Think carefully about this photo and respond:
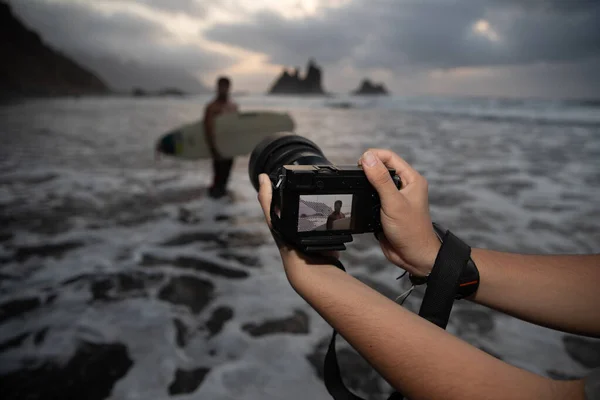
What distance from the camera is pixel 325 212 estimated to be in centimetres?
98

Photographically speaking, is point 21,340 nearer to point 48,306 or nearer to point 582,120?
Answer: point 48,306

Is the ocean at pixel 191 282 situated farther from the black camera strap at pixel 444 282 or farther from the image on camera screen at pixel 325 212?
the image on camera screen at pixel 325 212

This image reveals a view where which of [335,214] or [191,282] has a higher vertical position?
[335,214]

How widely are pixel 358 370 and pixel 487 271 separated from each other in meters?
1.54

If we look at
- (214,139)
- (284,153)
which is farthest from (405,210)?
(214,139)

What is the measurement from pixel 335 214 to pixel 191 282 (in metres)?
2.64

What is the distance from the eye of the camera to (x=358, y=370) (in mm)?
2248

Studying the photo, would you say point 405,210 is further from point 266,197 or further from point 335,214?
point 266,197

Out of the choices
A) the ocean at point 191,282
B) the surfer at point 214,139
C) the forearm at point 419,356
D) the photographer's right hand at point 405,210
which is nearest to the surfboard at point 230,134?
the surfer at point 214,139

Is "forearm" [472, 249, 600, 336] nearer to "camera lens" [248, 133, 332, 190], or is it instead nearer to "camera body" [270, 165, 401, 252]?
"camera body" [270, 165, 401, 252]

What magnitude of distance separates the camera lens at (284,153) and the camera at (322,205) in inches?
8.9

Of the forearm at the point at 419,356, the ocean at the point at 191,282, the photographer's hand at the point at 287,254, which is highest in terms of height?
the photographer's hand at the point at 287,254

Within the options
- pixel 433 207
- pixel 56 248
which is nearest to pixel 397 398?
pixel 56 248

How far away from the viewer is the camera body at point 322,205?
922 millimetres
